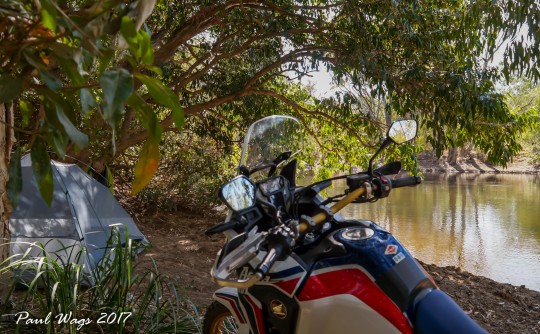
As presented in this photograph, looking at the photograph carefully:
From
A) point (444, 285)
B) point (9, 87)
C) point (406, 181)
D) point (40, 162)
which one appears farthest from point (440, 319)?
point (444, 285)

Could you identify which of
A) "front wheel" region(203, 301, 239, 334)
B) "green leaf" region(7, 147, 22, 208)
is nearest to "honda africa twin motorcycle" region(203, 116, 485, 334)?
"front wheel" region(203, 301, 239, 334)

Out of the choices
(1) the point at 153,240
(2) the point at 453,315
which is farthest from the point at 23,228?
(2) the point at 453,315

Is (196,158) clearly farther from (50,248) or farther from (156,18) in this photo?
(50,248)

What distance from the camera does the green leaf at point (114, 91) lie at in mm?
847

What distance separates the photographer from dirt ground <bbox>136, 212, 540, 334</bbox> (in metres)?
4.94

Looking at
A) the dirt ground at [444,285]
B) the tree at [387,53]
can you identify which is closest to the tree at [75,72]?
the dirt ground at [444,285]

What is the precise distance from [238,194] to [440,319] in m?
0.78

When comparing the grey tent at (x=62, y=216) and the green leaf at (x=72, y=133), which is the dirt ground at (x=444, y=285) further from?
the green leaf at (x=72, y=133)

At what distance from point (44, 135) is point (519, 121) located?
21.8 feet

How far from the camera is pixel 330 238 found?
176 centimetres

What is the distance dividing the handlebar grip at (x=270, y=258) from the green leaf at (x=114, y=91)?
2.20 ft

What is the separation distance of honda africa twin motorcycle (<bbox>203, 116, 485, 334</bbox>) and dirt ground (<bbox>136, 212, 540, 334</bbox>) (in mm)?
2288

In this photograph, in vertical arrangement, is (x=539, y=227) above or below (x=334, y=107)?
below

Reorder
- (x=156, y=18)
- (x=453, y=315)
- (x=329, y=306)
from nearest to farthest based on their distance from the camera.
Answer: (x=453, y=315) < (x=329, y=306) < (x=156, y=18)
